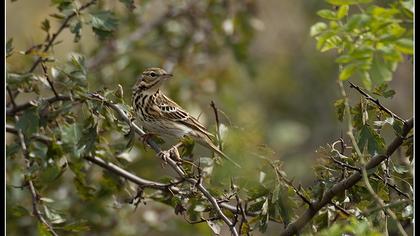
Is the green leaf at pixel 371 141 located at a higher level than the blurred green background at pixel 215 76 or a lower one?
higher

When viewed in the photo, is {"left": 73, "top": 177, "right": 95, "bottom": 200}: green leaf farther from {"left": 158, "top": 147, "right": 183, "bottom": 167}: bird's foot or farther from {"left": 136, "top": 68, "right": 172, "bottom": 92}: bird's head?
{"left": 158, "top": 147, "right": 183, "bottom": 167}: bird's foot

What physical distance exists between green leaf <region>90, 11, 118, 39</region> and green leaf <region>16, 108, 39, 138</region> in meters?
0.60

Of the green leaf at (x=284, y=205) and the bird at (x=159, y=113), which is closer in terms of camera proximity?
the green leaf at (x=284, y=205)

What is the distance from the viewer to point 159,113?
18.4 feet

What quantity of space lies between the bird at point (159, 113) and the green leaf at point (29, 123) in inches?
28.9

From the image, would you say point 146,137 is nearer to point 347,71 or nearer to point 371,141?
point 371,141

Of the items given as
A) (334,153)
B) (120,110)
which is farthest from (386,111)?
(120,110)

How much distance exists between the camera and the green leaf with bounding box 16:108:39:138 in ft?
15.8

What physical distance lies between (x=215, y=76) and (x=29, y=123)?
3605 mm

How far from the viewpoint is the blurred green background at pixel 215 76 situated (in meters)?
6.93

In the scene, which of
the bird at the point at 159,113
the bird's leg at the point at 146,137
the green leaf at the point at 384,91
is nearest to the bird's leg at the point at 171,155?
the bird's leg at the point at 146,137

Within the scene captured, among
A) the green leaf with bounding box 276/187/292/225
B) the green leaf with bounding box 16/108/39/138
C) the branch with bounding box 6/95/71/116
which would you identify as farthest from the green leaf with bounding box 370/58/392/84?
the green leaf with bounding box 16/108/39/138

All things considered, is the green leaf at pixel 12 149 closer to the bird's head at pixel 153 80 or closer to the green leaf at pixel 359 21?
the bird's head at pixel 153 80

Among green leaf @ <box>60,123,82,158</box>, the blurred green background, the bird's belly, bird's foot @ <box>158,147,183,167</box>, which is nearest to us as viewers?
bird's foot @ <box>158,147,183,167</box>
